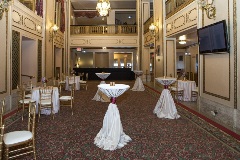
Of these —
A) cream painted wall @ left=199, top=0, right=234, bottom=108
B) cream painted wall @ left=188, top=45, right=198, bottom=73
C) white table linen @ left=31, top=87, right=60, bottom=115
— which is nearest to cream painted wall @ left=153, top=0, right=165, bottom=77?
cream painted wall @ left=199, top=0, right=234, bottom=108

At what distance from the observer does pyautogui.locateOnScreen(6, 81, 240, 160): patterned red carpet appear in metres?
3.02

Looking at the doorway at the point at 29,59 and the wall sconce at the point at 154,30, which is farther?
the wall sconce at the point at 154,30

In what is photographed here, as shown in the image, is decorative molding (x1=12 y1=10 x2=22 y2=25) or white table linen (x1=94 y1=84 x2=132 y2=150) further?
decorative molding (x1=12 y1=10 x2=22 y2=25)

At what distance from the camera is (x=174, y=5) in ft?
26.2

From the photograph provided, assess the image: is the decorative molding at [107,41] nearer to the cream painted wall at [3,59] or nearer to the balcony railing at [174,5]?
the balcony railing at [174,5]

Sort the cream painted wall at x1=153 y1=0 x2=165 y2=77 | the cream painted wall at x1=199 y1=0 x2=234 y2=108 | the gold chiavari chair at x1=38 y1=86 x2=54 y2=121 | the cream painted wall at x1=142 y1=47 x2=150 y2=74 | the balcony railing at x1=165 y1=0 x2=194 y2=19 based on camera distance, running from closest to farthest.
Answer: the cream painted wall at x1=199 y1=0 x2=234 y2=108, the gold chiavari chair at x1=38 y1=86 x2=54 y2=121, the balcony railing at x1=165 y1=0 x2=194 y2=19, the cream painted wall at x1=153 y1=0 x2=165 y2=77, the cream painted wall at x1=142 y1=47 x2=150 y2=74

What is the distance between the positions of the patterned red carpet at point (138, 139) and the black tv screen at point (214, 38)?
171 cm

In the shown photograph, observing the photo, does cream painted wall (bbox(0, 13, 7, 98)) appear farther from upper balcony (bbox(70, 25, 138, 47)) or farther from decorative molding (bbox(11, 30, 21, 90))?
upper balcony (bbox(70, 25, 138, 47))

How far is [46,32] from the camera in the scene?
9.40 meters

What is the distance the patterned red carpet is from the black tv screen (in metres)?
1.71

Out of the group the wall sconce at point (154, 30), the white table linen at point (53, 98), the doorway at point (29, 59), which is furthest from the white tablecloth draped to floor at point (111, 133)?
the wall sconce at point (154, 30)

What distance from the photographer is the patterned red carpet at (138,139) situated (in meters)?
3.02

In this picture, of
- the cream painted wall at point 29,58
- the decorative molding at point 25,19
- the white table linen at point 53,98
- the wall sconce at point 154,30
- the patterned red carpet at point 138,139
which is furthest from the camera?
the wall sconce at point 154,30

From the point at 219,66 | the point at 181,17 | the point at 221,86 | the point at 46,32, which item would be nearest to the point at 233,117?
the point at 221,86
